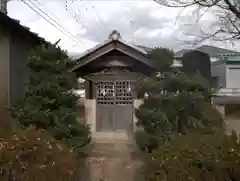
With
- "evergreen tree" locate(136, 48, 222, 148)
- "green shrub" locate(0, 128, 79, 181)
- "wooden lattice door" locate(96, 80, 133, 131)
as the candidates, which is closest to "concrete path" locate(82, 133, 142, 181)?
"wooden lattice door" locate(96, 80, 133, 131)

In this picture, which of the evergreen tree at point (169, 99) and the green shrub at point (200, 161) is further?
the evergreen tree at point (169, 99)

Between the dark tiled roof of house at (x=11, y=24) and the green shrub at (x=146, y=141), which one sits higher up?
the dark tiled roof of house at (x=11, y=24)

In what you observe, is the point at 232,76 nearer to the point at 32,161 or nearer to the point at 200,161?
the point at 200,161

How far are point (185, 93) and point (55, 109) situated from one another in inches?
123

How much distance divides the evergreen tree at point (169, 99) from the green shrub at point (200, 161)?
10.6 feet

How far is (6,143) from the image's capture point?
584cm

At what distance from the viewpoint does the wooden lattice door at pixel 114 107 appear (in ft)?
49.7

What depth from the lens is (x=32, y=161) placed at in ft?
18.5

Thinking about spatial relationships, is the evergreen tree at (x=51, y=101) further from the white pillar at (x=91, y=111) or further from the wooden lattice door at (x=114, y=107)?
the wooden lattice door at (x=114, y=107)

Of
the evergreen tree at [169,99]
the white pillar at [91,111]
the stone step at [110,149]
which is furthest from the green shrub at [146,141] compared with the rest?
the white pillar at [91,111]

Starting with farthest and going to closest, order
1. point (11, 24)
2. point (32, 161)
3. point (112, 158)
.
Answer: point (112, 158) → point (11, 24) → point (32, 161)

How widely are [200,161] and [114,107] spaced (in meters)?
10.1

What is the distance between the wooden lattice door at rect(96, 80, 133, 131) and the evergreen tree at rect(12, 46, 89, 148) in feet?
18.4

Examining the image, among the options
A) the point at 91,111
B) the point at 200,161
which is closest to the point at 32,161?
the point at 200,161
